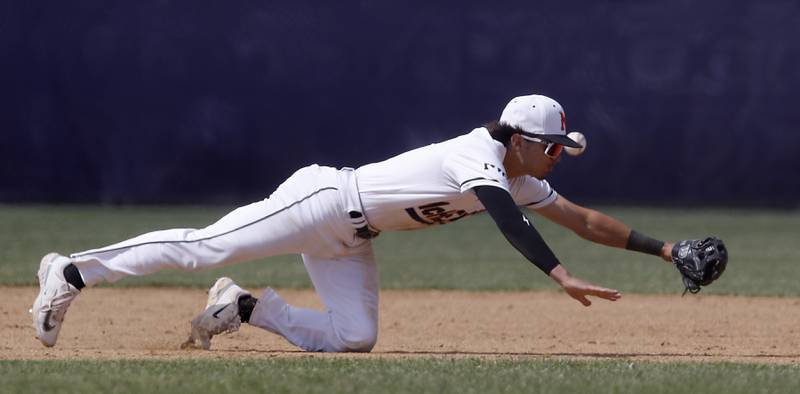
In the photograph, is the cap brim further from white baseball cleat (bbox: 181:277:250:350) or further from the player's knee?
white baseball cleat (bbox: 181:277:250:350)

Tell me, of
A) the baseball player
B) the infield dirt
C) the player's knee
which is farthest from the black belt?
the infield dirt

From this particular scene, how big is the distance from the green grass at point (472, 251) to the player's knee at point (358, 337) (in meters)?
3.80

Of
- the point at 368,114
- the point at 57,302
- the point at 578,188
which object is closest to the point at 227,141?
the point at 368,114

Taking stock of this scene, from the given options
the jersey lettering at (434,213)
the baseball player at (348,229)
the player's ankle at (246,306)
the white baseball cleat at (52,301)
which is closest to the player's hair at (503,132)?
the baseball player at (348,229)

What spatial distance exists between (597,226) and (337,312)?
122 cm

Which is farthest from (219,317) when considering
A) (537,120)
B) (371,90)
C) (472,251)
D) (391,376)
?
(371,90)

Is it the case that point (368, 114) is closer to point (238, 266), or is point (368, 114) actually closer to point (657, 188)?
point (657, 188)

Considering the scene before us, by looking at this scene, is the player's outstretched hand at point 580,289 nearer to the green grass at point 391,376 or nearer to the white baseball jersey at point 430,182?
the green grass at point 391,376

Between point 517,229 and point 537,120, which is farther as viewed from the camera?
point 537,120

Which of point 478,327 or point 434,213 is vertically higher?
point 434,213

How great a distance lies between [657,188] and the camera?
1638cm

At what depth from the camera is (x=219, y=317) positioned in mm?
5840

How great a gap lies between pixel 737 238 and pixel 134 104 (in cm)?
716

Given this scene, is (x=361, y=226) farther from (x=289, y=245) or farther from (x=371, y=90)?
(x=371, y=90)
